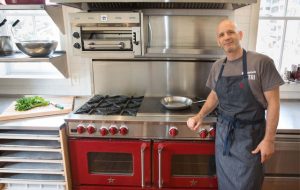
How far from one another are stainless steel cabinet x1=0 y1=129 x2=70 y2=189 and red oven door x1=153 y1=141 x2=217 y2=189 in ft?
2.06

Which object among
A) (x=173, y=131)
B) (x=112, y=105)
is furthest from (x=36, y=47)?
(x=173, y=131)

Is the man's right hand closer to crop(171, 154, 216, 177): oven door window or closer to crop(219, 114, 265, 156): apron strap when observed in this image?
crop(219, 114, 265, 156): apron strap

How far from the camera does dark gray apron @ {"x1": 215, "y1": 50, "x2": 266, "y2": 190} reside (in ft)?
4.25

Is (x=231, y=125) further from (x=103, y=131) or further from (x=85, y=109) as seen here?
(x=85, y=109)

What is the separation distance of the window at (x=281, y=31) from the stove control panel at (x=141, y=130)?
1.13 meters

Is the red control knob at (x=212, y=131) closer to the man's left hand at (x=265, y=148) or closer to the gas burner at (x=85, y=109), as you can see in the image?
the man's left hand at (x=265, y=148)

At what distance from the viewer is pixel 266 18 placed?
212 cm

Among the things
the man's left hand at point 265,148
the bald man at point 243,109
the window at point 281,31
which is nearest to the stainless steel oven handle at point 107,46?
the bald man at point 243,109

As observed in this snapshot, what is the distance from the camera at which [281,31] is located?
2164 mm

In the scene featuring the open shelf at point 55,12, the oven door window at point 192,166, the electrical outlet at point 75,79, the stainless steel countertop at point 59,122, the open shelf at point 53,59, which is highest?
the open shelf at point 55,12

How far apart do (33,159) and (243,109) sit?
→ 135 centimetres

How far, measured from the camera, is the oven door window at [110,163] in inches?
65.4

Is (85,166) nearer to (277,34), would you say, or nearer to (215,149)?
(215,149)

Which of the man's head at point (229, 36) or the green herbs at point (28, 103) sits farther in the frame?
the green herbs at point (28, 103)
